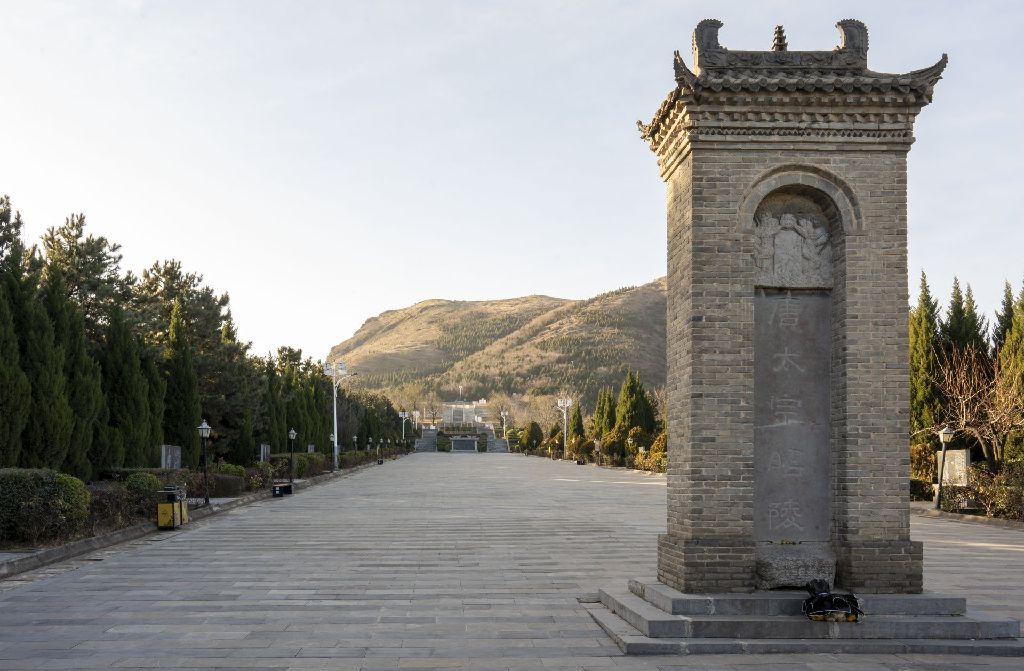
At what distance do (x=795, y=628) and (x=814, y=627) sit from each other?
0.17m

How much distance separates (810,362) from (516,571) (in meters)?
5.57

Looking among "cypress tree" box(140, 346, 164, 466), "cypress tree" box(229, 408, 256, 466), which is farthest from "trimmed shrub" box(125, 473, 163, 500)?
"cypress tree" box(229, 408, 256, 466)

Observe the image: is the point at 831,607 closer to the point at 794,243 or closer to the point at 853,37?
the point at 794,243

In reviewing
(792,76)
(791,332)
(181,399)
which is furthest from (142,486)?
(792,76)

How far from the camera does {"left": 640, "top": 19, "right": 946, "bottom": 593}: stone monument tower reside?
9.30 m

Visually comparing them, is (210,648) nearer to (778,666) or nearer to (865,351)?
(778,666)

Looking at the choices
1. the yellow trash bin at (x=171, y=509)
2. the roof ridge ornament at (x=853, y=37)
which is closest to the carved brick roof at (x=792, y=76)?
the roof ridge ornament at (x=853, y=37)

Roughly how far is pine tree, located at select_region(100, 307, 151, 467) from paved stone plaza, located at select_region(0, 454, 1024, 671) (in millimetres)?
5125

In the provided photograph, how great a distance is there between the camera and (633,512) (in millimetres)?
23328

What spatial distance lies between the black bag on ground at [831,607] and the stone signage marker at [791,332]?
283 millimetres

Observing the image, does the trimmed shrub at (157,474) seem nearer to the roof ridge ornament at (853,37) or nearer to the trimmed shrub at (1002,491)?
the roof ridge ornament at (853,37)

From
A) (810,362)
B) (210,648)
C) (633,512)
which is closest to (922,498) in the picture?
(633,512)

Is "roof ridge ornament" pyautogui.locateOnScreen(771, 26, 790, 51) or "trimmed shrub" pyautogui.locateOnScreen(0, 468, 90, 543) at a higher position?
"roof ridge ornament" pyautogui.locateOnScreen(771, 26, 790, 51)

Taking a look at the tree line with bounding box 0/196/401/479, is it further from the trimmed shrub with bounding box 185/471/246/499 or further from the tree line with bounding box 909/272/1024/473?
the tree line with bounding box 909/272/1024/473
